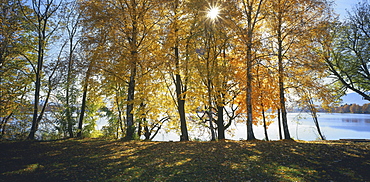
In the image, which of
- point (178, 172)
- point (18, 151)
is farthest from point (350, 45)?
point (18, 151)

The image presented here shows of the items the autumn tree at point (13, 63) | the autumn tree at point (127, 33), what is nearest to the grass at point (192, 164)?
the autumn tree at point (127, 33)

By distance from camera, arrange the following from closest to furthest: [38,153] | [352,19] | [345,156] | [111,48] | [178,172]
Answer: [178,172] < [345,156] < [38,153] < [111,48] < [352,19]

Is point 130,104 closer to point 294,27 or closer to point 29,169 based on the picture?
point 29,169

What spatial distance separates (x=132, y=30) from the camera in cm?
1425

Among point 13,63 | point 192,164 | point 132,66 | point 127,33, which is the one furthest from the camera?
point 13,63

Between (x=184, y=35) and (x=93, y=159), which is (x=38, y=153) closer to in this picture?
(x=93, y=159)

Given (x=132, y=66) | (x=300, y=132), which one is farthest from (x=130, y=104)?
(x=300, y=132)

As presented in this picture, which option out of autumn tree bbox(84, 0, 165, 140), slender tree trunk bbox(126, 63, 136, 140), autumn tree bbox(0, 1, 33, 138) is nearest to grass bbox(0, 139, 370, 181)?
slender tree trunk bbox(126, 63, 136, 140)

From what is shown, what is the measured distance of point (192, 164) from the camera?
8.25 metres

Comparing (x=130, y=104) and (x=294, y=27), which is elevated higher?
(x=294, y=27)

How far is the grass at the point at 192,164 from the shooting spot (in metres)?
7.12

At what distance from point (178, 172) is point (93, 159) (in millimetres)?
4607

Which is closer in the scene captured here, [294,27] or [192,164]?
[192,164]

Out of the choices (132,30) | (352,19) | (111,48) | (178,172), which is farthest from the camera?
(352,19)
